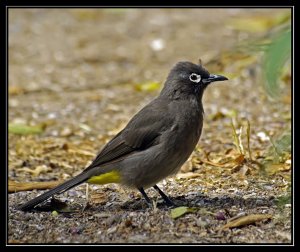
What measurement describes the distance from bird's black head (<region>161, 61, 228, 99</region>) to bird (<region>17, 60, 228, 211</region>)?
48 mm

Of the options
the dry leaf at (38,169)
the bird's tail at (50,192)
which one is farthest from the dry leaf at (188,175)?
→ the dry leaf at (38,169)

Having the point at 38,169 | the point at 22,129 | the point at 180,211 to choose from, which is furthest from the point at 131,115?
the point at 180,211

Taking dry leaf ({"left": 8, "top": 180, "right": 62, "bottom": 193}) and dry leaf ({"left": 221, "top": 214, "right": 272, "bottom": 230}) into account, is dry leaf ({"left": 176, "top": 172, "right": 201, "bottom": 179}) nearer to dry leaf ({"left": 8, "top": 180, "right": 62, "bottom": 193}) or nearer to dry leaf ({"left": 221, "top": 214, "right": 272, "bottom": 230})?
dry leaf ({"left": 8, "top": 180, "right": 62, "bottom": 193})

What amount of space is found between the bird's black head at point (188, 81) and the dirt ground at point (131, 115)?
0.50m

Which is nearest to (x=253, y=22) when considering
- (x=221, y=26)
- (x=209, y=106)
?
(x=221, y=26)

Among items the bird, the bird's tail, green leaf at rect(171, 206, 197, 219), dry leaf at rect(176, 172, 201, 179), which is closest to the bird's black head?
the bird

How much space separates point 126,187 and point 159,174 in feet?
1.30

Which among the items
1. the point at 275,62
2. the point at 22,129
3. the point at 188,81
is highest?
the point at 275,62

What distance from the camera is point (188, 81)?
6.36 metres

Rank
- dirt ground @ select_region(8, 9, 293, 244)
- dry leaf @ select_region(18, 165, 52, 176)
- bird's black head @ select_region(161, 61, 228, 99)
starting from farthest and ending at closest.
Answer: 1. dry leaf @ select_region(18, 165, 52, 176)
2. bird's black head @ select_region(161, 61, 228, 99)
3. dirt ground @ select_region(8, 9, 293, 244)

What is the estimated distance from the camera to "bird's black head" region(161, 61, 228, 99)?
6.33 m

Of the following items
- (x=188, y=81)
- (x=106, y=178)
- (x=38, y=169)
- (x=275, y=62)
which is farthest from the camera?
(x=38, y=169)

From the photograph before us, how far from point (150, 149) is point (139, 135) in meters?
0.19

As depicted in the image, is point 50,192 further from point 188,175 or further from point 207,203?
point 188,175
